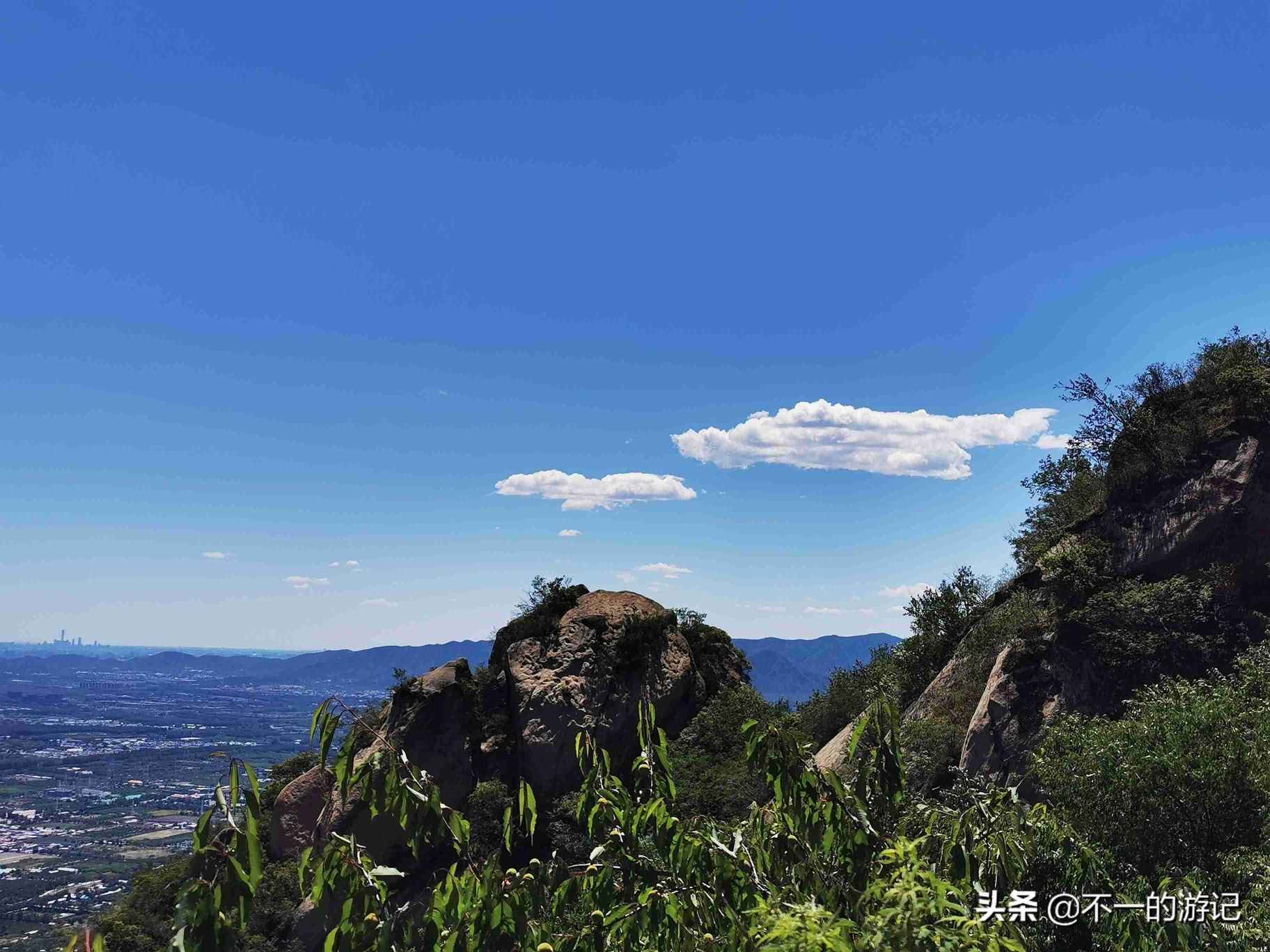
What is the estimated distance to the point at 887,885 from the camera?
16.4 feet

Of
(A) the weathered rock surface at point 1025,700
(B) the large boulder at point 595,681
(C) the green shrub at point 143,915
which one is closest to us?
(A) the weathered rock surface at point 1025,700

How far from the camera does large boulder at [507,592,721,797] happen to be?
44.0 m

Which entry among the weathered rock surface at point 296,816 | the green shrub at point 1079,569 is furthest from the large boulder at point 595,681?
the green shrub at point 1079,569

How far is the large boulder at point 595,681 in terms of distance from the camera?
144 ft

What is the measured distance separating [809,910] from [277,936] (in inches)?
1855

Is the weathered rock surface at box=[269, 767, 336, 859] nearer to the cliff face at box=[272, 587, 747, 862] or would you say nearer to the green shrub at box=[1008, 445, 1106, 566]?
the cliff face at box=[272, 587, 747, 862]

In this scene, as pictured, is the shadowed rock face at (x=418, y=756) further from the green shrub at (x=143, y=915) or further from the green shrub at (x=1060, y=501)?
the green shrub at (x=1060, y=501)

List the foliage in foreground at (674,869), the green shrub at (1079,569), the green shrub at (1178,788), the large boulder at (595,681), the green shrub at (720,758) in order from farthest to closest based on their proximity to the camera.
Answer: the large boulder at (595,681)
the green shrub at (720,758)
the green shrub at (1079,569)
the green shrub at (1178,788)
the foliage in foreground at (674,869)

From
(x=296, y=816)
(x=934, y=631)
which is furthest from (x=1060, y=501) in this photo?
(x=296, y=816)

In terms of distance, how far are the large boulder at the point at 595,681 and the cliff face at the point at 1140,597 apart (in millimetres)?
18673

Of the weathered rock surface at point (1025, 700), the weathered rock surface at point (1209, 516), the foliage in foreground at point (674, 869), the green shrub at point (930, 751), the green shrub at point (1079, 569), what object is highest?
the weathered rock surface at point (1209, 516)

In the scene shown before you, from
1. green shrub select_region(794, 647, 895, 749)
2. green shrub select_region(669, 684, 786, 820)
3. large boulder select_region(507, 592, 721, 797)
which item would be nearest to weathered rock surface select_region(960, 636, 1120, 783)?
green shrub select_region(669, 684, 786, 820)

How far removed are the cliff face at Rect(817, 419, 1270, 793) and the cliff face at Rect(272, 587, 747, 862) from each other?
1853cm

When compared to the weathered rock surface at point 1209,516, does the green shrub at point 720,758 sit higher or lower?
lower
